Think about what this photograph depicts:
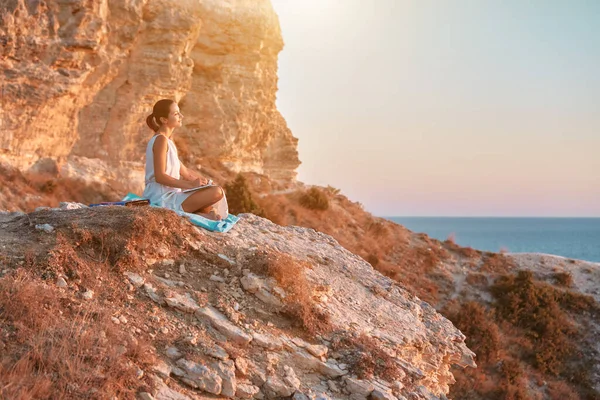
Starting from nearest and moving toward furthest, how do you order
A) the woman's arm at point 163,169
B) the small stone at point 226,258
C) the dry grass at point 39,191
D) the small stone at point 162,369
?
the small stone at point 162,369 < the small stone at point 226,258 < the woman's arm at point 163,169 < the dry grass at point 39,191

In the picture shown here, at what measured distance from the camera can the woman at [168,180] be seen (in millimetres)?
7016

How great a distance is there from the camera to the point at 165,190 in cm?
714

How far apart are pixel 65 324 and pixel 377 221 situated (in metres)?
22.6

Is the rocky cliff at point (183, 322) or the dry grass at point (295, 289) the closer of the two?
the rocky cliff at point (183, 322)

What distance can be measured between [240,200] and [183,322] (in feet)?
55.6

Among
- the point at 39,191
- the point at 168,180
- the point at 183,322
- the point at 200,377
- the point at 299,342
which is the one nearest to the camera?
the point at 200,377

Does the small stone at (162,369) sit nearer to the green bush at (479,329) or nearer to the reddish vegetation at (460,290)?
the reddish vegetation at (460,290)

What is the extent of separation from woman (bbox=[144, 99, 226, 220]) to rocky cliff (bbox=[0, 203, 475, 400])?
20.9 inches

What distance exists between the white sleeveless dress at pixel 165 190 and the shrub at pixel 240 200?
13412mm

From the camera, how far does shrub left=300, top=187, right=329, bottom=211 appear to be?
24.9 metres

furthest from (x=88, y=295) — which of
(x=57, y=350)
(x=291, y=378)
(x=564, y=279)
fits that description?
(x=564, y=279)

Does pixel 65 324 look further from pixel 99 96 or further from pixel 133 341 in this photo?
pixel 99 96

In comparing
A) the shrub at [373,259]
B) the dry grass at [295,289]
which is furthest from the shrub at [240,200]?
the dry grass at [295,289]

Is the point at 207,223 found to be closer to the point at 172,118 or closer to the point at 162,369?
the point at 172,118
